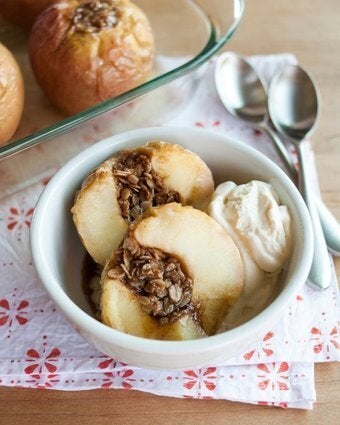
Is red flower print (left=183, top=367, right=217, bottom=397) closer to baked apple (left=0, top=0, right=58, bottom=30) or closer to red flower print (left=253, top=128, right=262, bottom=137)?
red flower print (left=253, top=128, right=262, bottom=137)

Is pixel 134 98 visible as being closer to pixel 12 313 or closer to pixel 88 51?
pixel 88 51

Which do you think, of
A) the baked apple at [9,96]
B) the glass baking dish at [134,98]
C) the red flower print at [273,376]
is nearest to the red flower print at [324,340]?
the red flower print at [273,376]

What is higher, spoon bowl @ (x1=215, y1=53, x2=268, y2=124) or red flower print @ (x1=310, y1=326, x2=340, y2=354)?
spoon bowl @ (x1=215, y1=53, x2=268, y2=124)

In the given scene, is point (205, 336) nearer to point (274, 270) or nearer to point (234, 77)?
point (274, 270)

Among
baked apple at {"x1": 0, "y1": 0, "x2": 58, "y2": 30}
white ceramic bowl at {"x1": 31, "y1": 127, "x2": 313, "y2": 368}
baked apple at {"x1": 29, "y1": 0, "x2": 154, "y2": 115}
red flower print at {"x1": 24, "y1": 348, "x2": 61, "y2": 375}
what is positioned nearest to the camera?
white ceramic bowl at {"x1": 31, "y1": 127, "x2": 313, "y2": 368}

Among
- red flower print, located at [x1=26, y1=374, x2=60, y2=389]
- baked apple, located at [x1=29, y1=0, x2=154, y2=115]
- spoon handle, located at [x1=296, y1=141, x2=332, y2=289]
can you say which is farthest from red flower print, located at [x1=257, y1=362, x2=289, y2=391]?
baked apple, located at [x1=29, y1=0, x2=154, y2=115]

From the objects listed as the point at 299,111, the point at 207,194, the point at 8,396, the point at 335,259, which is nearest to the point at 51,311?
the point at 8,396
